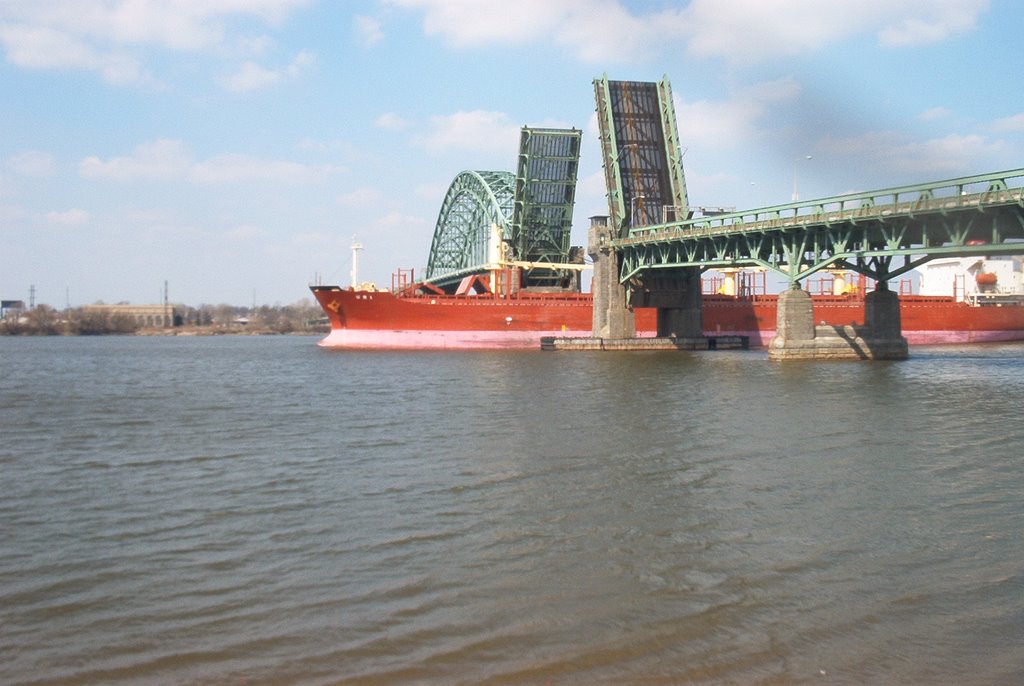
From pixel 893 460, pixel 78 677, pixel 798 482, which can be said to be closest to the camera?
pixel 78 677

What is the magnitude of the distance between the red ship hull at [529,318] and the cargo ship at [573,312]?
0.07 m

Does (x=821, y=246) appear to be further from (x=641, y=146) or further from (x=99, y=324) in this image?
(x=99, y=324)

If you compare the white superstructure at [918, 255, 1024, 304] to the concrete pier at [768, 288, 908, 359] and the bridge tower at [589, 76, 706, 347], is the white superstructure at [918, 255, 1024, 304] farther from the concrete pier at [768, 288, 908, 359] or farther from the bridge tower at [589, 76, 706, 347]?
the concrete pier at [768, 288, 908, 359]

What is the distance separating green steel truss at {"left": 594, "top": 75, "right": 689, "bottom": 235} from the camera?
52.1 m

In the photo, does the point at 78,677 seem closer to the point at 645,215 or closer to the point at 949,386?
the point at 949,386

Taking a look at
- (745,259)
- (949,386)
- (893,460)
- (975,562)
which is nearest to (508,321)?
(745,259)

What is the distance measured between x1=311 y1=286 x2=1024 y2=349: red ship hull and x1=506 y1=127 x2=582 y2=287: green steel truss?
517 cm

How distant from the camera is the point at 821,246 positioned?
44.2 metres

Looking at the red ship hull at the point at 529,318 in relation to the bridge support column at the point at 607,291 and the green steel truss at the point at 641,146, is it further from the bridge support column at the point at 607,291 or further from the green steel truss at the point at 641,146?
the green steel truss at the point at 641,146

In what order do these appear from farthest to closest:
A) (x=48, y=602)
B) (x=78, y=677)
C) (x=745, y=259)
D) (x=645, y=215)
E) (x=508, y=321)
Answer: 1. (x=508, y=321)
2. (x=645, y=215)
3. (x=745, y=259)
4. (x=48, y=602)
5. (x=78, y=677)

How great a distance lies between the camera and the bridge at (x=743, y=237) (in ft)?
117

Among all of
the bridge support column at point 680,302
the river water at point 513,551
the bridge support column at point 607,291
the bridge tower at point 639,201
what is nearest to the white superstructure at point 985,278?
the bridge support column at point 680,302

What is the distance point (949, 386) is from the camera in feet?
94.1

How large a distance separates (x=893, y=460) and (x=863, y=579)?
7062 mm
